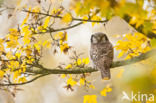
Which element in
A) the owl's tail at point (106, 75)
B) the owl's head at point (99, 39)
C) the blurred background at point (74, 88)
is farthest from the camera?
the blurred background at point (74, 88)

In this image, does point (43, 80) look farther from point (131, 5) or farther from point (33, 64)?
point (131, 5)

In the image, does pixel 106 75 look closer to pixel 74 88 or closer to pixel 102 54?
pixel 102 54

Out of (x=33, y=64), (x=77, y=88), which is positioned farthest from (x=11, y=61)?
(x=77, y=88)

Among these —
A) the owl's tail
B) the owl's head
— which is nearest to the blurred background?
the owl's head

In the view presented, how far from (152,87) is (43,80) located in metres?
1.64

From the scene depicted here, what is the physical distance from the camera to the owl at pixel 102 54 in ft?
3.43

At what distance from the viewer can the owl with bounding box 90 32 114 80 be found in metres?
1.05

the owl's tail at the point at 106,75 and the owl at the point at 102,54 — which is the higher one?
the owl at the point at 102,54

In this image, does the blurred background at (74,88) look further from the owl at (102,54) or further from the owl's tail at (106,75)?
the owl's tail at (106,75)

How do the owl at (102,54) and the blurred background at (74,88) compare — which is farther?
the blurred background at (74,88)

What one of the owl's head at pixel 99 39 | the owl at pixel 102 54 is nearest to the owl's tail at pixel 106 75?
the owl at pixel 102 54

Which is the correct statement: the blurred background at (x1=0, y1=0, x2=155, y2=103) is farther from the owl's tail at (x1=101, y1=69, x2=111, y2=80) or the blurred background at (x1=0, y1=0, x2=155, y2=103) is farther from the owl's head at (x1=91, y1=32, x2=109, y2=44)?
the owl's tail at (x1=101, y1=69, x2=111, y2=80)

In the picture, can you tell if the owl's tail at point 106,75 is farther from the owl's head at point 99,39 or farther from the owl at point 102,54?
the owl's head at point 99,39

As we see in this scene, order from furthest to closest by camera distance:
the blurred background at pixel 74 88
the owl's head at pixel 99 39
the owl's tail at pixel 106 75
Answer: the blurred background at pixel 74 88
the owl's head at pixel 99 39
the owl's tail at pixel 106 75
